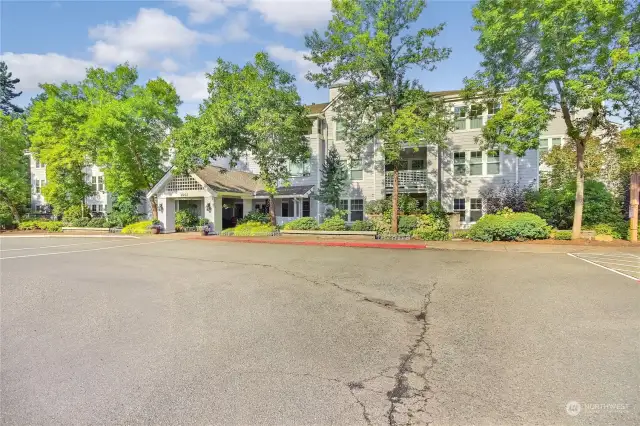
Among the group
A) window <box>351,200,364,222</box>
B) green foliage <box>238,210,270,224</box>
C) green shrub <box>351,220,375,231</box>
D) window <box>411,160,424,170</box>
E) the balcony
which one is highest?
window <box>411,160,424,170</box>

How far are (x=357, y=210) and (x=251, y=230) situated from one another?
27.0ft

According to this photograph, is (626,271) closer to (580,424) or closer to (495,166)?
(580,424)

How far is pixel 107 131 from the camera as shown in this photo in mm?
25688

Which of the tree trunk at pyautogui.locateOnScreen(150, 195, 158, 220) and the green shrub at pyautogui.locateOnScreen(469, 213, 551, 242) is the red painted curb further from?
the tree trunk at pyautogui.locateOnScreen(150, 195, 158, 220)

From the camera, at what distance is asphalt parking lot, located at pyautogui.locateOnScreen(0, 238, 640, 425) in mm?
3301

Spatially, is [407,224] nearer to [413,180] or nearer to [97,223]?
[413,180]

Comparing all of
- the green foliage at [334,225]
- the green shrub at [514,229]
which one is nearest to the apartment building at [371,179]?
the green foliage at [334,225]

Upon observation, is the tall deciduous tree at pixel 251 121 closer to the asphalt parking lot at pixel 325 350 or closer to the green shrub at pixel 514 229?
the green shrub at pixel 514 229

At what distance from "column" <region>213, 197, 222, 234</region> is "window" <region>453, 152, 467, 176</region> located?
17578 millimetres

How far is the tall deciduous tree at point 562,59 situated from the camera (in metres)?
14.1

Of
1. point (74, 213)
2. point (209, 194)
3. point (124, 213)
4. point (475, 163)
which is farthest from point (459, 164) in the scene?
point (74, 213)

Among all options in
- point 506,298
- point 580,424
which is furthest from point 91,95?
A: point 580,424

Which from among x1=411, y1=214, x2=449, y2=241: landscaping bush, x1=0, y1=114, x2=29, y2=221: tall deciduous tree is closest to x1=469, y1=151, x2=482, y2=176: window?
x1=411, y1=214, x2=449, y2=241: landscaping bush

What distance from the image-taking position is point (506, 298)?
7074 mm
